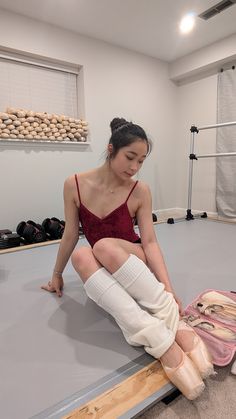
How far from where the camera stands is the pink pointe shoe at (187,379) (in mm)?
773

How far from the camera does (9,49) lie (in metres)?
2.83

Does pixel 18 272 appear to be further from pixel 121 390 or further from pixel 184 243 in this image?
pixel 184 243

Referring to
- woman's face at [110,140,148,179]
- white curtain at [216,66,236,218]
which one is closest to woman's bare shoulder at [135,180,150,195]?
woman's face at [110,140,148,179]

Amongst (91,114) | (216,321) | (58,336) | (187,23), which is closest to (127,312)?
(58,336)

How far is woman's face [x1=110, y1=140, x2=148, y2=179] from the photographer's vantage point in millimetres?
1057

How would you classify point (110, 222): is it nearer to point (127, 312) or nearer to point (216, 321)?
point (127, 312)

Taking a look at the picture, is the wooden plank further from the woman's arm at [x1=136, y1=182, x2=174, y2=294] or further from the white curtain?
the white curtain

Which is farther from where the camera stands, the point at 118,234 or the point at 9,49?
the point at 9,49

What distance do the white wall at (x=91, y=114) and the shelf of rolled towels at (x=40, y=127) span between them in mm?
138

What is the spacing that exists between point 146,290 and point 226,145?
3.31 meters

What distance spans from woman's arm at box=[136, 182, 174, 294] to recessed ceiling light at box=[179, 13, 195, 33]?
8.61ft

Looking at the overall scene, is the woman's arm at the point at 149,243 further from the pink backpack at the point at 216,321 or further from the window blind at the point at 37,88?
the window blind at the point at 37,88

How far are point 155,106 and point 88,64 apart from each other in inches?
47.2

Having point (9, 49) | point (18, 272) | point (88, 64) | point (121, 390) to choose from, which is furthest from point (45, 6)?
point (121, 390)
